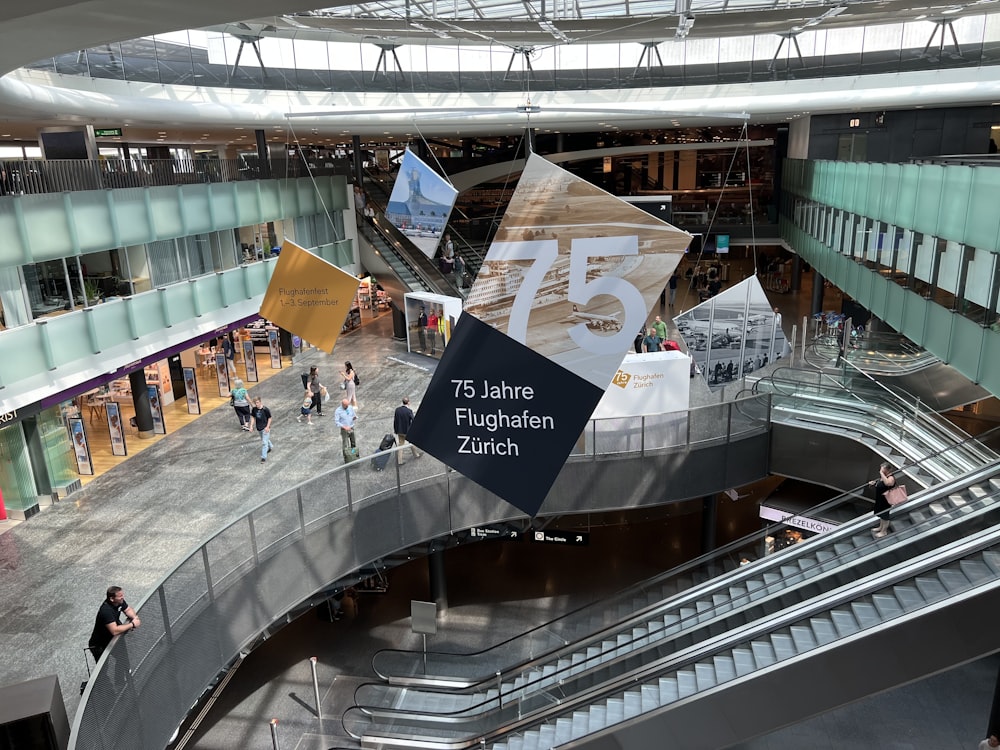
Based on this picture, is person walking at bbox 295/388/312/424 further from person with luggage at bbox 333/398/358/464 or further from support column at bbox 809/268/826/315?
support column at bbox 809/268/826/315

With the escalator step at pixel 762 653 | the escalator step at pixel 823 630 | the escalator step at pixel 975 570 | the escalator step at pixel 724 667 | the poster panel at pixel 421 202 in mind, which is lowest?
the escalator step at pixel 724 667

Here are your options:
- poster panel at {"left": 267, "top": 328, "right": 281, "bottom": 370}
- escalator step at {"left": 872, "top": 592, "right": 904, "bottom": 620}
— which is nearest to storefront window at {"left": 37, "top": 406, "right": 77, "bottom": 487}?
poster panel at {"left": 267, "top": 328, "right": 281, "bottom": 370}

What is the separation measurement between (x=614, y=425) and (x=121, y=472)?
10.7 metres

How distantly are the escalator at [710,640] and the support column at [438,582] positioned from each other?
1875 millimetres

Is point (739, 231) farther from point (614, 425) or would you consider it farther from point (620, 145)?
point (614, 425)

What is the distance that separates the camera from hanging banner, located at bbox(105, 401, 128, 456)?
16.8 metres

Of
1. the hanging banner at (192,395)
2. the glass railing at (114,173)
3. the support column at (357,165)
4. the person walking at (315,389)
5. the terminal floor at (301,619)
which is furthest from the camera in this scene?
the support column at (357,165)

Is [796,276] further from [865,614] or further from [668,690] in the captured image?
[668,690]

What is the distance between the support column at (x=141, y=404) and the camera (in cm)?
1812

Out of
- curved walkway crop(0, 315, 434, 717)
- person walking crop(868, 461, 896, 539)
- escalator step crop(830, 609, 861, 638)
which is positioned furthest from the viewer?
person walking crop(868, 461, 896, 539)

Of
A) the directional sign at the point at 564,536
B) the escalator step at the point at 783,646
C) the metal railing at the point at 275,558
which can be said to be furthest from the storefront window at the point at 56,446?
the escalator step at the point at 783,646

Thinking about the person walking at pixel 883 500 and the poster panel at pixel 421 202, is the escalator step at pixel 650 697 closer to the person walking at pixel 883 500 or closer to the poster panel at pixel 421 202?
the person walking at pixel 883 500

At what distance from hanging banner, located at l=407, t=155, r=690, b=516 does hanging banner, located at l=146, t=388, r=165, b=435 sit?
1434 centimetres

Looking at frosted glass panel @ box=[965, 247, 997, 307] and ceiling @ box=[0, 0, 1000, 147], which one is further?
frosted glass panel @ box=[965, 247, 997, 307]
